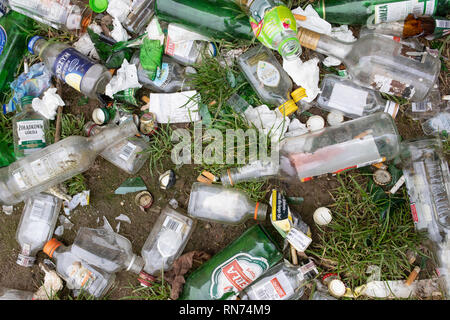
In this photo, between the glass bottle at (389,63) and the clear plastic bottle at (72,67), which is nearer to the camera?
the glass bottle at (389,63)

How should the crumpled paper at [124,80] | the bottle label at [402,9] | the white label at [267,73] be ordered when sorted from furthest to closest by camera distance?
the crumpled paper at [124,80] < the white label at [267,73] < the bottle label at [402,9]

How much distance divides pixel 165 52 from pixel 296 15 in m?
0.92

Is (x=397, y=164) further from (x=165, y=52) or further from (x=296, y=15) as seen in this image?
(x=165, y=52)

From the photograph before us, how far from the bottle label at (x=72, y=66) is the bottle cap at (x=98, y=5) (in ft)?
1.10

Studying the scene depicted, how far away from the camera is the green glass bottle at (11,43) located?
8.57ft

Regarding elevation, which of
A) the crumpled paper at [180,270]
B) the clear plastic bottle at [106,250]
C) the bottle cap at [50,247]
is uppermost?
the bottle cap at [50,247]

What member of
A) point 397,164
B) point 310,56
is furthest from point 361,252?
point 310,56

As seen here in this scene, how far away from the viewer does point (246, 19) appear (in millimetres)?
2350

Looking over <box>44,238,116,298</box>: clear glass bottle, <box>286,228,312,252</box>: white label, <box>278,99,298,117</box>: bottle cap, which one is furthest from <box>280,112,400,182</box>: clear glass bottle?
<box>44,238,116,298</box>: clear glass bottle

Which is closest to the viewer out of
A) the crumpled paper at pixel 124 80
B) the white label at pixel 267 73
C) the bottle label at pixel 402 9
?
the bottle label at pixel 402 9

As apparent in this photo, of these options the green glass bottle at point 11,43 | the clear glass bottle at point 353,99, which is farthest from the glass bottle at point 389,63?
the green glass bottle at point 11,43

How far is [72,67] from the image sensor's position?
8.20ft

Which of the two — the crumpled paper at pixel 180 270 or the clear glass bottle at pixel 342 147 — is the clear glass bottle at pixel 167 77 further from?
the crumpled paper at pixel 180 270

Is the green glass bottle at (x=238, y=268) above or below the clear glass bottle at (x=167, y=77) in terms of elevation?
below
